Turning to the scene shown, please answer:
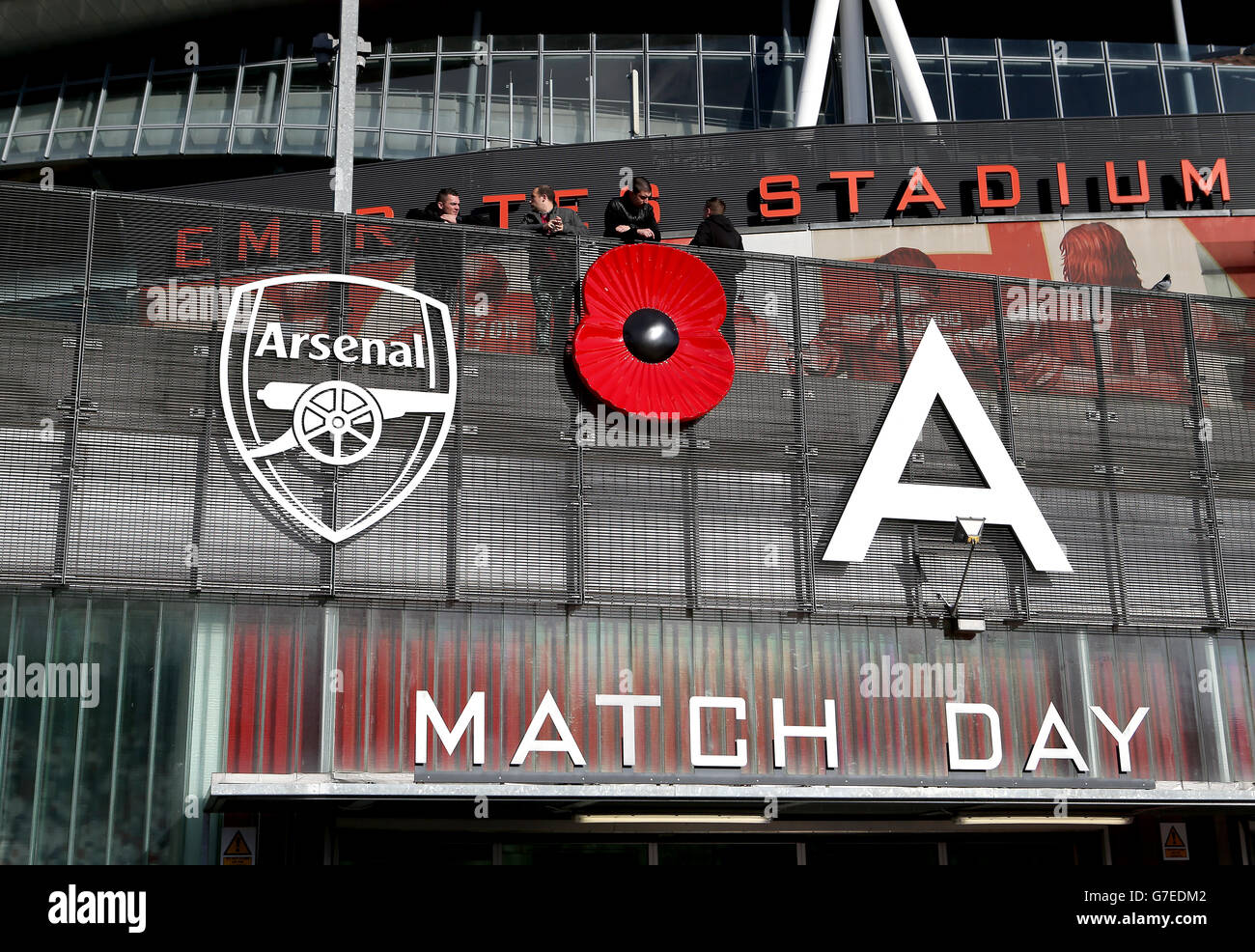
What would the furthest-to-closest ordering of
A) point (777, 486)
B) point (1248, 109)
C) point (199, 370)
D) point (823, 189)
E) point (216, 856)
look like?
point (1248, 109) < point (823, 189) < point (777, 486) < point (199, 370) < point (216, 856)

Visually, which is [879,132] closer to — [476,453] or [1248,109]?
[1248,109]

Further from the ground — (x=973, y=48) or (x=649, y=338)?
(x=973, y=48)

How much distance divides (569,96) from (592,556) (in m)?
21.3

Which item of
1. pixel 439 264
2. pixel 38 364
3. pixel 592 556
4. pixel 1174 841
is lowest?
pixel 1174 841

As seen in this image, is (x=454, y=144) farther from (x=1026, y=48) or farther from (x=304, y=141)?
(x=1026, y=48)

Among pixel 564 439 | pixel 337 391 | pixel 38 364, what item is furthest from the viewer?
pixel 564 439

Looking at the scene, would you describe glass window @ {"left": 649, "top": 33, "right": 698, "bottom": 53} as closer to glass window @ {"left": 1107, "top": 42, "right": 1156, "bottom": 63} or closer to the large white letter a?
glass window @ {"left": 1107, "top": 42, "right": 1156, "bottom": 63}

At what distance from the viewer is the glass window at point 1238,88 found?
116 ft

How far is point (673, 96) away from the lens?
3528 centimetres

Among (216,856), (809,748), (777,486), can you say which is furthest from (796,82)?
(216,856)

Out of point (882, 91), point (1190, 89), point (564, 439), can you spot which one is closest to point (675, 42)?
point (882, 91)

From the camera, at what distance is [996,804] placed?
16.4 m

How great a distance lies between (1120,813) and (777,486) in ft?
18.5
